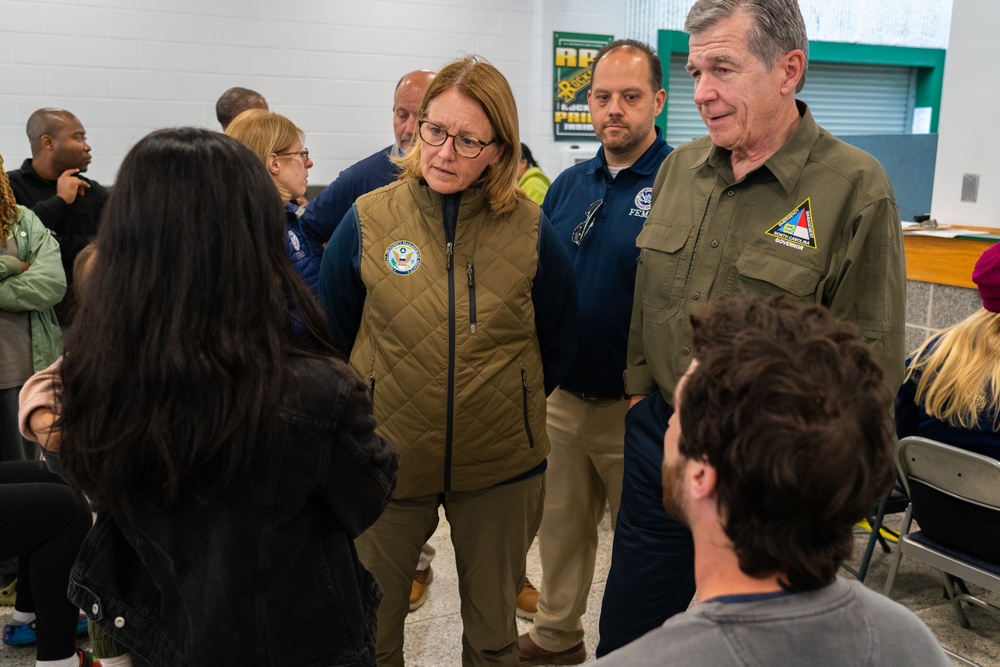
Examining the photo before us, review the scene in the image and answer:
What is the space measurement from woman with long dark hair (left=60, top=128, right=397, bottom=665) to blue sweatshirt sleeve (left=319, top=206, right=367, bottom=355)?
1.94 feet

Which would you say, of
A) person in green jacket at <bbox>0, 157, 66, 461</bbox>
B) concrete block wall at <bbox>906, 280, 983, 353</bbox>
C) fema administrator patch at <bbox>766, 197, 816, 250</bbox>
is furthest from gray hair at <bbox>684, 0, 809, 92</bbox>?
person in green jacket at <bbox>0, 157, 66, 461</bbox>

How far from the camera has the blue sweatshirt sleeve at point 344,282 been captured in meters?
1.89

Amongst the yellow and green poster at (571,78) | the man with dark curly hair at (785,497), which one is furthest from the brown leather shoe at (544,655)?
the yellow and green poster at (571,78)

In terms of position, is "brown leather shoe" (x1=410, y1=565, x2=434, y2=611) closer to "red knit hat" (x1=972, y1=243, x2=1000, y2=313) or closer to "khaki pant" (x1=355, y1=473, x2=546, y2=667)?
"khaki pant" (x1=355, y1=473, x2=546, y2=667)

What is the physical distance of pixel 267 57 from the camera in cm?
541

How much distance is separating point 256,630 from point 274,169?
1.72 metres

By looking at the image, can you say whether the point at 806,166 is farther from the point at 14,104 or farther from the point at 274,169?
the point at 14,104

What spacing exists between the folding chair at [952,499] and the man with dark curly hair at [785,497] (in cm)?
146

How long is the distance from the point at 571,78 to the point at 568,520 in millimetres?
4299

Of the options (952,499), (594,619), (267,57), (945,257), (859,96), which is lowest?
(594,619)

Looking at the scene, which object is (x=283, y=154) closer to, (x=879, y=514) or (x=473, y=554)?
(x=473, y=554)

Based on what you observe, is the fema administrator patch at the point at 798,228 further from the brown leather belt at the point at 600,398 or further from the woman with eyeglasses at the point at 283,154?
the woman with eyeglasses at the point at 283,154

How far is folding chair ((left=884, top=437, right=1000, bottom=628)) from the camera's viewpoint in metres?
2.21

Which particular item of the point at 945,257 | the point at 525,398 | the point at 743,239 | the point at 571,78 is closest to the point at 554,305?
the point at 525,398
